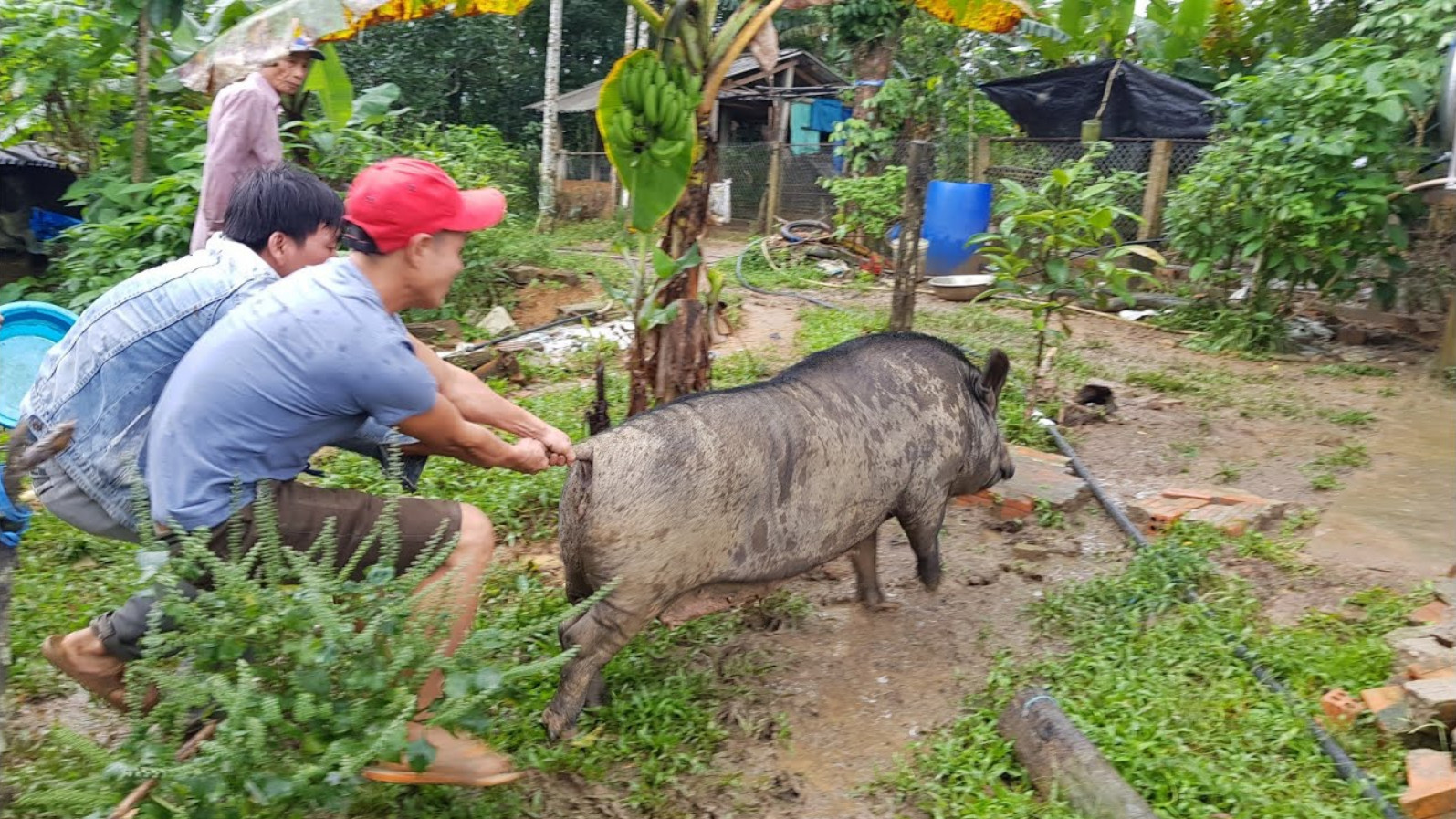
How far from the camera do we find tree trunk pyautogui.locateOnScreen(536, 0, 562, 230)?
17.1m

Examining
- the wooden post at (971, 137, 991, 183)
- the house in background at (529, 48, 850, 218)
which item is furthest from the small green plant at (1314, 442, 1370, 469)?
the house in background at (529, 48, 850, 218)

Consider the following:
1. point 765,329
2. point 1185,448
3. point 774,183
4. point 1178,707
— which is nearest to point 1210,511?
point 1185,448

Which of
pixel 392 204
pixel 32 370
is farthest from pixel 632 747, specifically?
pixel 32 370

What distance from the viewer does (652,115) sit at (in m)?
4.48

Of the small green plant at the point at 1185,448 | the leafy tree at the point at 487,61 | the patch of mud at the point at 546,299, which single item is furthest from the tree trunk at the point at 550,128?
the small green plant at the point at 1185,448

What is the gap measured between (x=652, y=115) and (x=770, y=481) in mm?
1822

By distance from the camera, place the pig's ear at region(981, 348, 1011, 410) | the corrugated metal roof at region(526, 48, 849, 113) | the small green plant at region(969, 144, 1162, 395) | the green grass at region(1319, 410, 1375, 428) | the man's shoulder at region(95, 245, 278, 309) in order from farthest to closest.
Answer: the corrugated metal roof at region(526, 48, 849, 113)
the green grass at region(1319, 410, 1375, 428)
the small green plant at region(969, 144, 1162, 395)
the pig's ear at region(981, 348, 1011, 410)
the man's shoulder at region(95, 245, 278, 309)

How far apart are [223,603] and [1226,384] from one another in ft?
24.2

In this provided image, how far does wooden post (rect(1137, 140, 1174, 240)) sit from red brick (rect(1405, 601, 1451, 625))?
8121mm

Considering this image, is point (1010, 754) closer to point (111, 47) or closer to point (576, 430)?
point (576, 430)

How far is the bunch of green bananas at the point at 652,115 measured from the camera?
4465 millimetres

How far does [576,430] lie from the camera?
5930 millimetres

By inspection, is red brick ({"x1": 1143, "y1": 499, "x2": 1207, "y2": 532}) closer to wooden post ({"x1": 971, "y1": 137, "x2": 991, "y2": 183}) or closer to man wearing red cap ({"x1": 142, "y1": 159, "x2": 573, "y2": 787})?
man wearing red cap ({"x1": 142, "y1": 159, "x2": 573, "y2": 787})

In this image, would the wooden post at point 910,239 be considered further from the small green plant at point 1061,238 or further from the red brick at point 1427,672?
the red brick at point 1427,672
